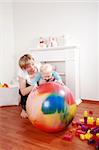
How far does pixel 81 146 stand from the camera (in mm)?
1368

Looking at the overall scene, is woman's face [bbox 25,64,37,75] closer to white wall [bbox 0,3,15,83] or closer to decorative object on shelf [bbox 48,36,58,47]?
decorative object on shelf [bbox 48,36,58,47]

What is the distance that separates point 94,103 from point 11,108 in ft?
4.04

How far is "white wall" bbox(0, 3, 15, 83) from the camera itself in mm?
3383

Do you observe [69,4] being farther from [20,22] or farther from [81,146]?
[81,146]

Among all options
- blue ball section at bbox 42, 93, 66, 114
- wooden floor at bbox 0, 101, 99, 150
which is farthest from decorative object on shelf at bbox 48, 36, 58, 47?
blue ball section at bbox 42, 93, 66, 114

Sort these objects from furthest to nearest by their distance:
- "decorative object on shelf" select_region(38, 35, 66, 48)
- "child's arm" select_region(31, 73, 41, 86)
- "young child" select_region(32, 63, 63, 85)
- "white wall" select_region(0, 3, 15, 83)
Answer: "white wall" select_region(0, 3, 15, 83) → "decorative object on shelf" select_region(38, 35, 66, 48) → "child's arm" select_region(31, 73, 41, 86) → "young child" select_region(32, 63, 63, 85)

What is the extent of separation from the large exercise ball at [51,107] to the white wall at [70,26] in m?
1.45

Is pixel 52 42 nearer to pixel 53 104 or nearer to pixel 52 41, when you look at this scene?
pixel 52 41

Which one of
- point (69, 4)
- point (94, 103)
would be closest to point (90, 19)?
point (69, 4)

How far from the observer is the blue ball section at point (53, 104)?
1.46 meters

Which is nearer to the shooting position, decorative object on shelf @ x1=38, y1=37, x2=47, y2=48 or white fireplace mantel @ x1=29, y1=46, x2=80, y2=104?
white fireplace mantel @ x1=29, y1=46, x2=80, y2=104

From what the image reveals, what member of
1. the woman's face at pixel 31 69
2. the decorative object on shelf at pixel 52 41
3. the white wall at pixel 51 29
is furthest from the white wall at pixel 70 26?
the woman's face at pixel 31 69

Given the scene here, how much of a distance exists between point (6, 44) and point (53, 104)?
2336 mm

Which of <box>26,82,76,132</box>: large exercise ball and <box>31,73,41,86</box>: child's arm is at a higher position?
<box>31,73,41,86</box>: child's arm
